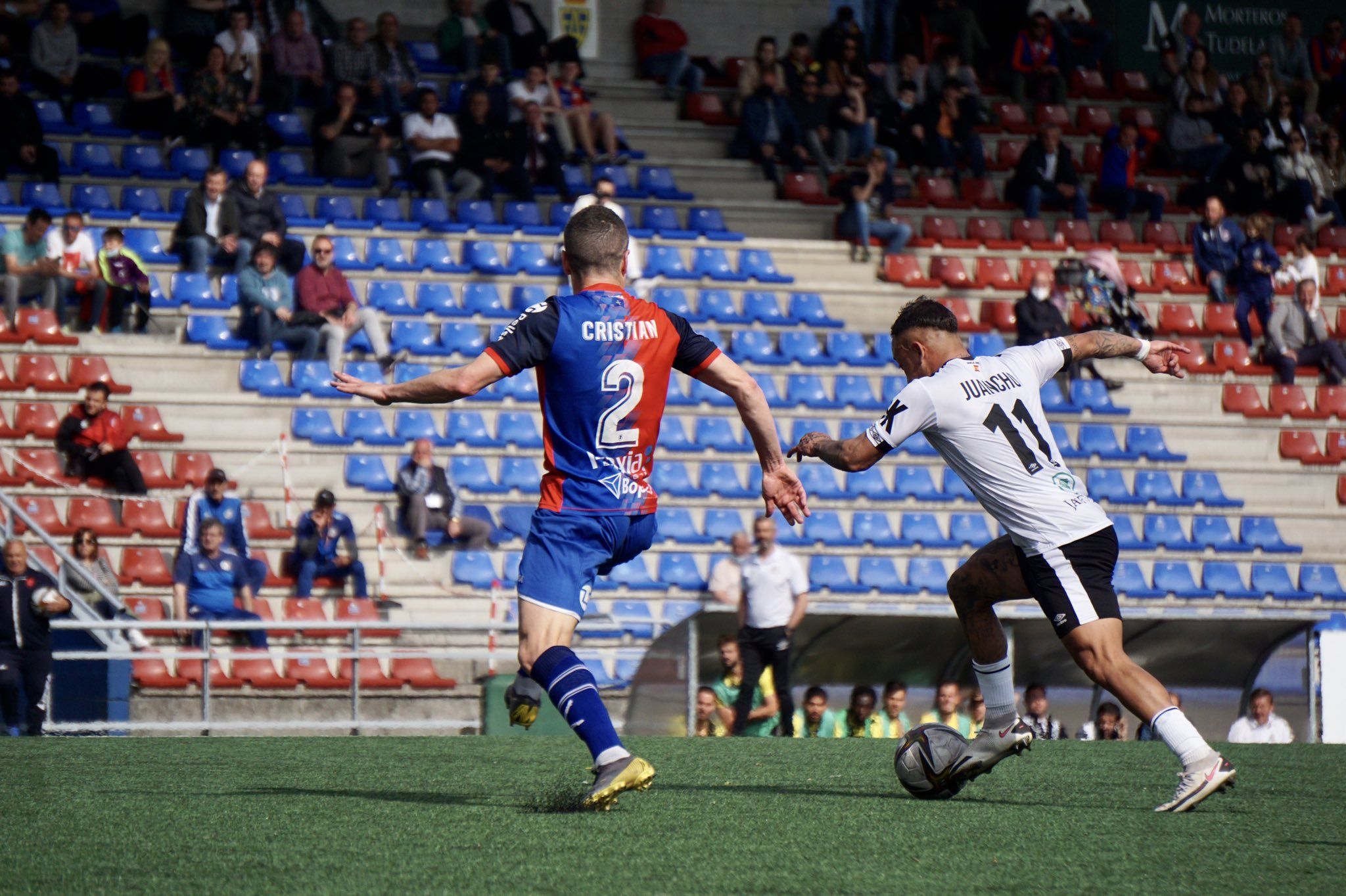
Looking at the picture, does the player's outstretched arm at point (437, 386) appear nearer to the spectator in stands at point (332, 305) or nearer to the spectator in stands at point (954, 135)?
the spectator in stands at point (332, 305)

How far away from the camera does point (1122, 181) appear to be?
20.2 meters

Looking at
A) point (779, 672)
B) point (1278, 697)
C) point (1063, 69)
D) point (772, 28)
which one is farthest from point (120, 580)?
point (1063, 69)

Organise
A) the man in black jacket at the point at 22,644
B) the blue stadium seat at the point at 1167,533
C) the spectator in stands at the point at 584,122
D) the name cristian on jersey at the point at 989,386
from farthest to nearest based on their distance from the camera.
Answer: the spectator in stands at the point at 584,122 → the blue stadium seat at the point at 1167,533 → the man in black jacket at the point at 22,644 → the name cristian on jersey at the point at 989,386

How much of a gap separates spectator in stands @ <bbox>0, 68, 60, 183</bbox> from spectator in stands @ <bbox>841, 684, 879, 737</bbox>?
1016cm

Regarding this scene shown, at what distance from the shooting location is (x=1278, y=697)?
38.7 ft

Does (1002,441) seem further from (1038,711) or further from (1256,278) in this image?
(1256,278)

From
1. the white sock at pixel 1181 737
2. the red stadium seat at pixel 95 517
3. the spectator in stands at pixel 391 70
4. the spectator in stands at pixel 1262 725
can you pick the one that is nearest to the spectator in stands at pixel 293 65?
the spectator in stands at pixel 391 70

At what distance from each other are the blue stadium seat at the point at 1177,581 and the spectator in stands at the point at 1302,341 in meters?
3.69

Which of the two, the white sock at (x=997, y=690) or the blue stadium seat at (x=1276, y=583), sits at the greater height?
the white sock at (x=997, y=690)

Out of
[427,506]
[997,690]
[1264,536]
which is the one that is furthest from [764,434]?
[1264,536]

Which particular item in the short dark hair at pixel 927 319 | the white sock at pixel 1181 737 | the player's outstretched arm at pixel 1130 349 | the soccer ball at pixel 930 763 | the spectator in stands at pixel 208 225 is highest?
the spectator in stands at pixel 208 225

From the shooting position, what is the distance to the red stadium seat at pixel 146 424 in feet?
47.6

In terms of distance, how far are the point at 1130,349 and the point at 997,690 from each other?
1425mm

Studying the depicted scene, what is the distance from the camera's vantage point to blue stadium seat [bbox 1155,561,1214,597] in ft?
51.1
